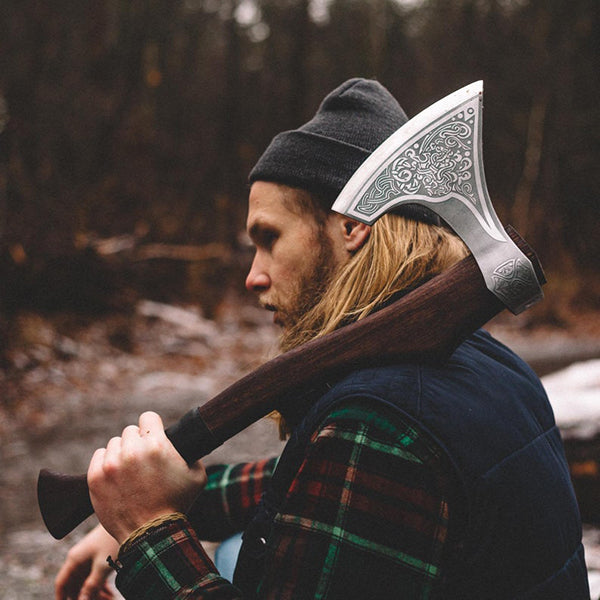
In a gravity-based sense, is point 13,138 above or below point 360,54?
below

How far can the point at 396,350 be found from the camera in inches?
51.1

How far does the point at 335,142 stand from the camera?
1.93m

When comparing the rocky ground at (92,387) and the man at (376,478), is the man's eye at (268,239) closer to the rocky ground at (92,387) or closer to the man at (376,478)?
the man at (376,478)

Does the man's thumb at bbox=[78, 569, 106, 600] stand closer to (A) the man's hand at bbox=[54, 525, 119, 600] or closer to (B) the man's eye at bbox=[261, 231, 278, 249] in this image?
(A) the man's hand at bbox=[54, 525, 119, 600]

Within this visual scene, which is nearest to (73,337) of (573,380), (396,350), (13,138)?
(13,138)

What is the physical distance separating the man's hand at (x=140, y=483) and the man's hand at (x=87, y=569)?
23.8 inches

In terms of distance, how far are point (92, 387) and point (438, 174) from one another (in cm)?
625

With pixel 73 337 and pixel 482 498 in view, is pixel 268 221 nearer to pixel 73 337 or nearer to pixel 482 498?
pixel 482 498

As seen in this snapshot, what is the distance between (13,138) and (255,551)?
8.11 m

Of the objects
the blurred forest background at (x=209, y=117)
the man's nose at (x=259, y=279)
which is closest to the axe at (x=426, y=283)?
the man's nose at (x=259, y=279)

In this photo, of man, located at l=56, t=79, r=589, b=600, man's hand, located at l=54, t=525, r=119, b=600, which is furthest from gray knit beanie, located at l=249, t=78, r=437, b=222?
man's hand, located at l=54, t=525, r=119, b=600

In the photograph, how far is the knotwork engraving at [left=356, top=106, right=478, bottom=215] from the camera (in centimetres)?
133

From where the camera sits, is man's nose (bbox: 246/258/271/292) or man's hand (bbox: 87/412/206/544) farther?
man's nose (bbox: 246/258/271/292)

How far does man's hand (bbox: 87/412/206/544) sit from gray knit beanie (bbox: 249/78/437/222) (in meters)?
0.91
